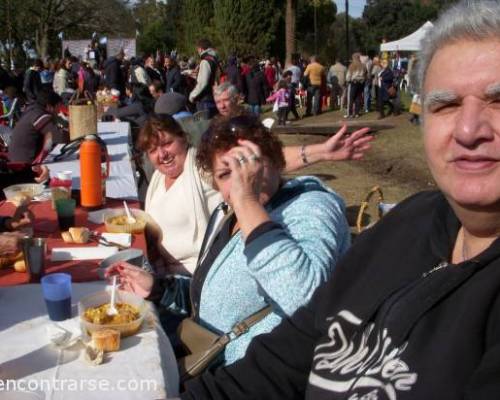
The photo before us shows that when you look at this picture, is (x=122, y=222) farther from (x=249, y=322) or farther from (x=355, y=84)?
(x=355, y=84)

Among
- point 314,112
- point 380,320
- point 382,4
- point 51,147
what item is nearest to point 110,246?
point 380,320

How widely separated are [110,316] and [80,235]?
1.04 metres

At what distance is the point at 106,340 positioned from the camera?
1831 millimetres

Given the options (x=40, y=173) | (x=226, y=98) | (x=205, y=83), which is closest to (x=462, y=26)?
(x=40, y=173)

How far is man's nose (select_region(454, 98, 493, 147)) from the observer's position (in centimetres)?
103

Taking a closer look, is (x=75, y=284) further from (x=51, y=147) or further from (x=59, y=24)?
(x=59, y=24)

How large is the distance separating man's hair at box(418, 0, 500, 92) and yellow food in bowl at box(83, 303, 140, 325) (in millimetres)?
1255

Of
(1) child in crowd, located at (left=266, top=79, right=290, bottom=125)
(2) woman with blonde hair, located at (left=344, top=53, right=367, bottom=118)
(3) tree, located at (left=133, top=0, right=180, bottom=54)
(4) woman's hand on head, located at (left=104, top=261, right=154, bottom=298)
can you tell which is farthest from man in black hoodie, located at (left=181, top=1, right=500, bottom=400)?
(3) tree, located at (left=133, top=0, right=180, bottom=54)

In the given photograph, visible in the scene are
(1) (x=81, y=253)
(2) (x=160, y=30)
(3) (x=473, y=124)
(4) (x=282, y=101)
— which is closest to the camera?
(3) (x=473, y=124)

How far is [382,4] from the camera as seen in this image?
58.0 metres

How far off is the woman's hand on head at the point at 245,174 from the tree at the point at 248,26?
3013 centimetres

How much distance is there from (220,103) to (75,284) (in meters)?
3.70

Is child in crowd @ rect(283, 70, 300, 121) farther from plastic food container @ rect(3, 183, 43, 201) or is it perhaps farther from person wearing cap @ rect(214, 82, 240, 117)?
plastic food container @ rect(3, 183, 43, 201)

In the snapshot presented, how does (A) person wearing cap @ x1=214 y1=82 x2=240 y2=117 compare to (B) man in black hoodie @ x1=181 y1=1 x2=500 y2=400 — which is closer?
(B) man in black hoodie @ x1=181 y1=1 x2=500 y2=400
